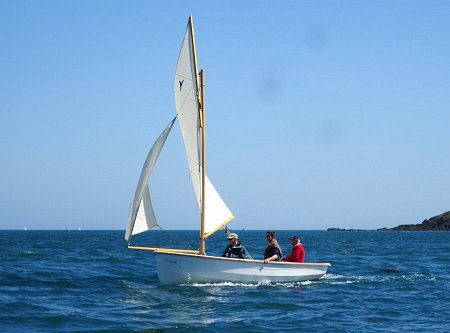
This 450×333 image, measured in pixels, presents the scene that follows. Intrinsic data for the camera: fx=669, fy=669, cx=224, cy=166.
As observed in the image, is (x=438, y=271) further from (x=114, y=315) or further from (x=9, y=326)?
(x=9, y=326)

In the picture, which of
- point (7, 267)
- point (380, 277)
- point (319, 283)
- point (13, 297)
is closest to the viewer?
point (13, 297)

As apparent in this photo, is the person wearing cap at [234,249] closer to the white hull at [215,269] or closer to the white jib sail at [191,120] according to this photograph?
the white hull at [215,269]

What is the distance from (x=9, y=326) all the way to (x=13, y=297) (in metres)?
5.10

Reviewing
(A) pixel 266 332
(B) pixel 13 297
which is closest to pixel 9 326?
(B) pixel 13 297

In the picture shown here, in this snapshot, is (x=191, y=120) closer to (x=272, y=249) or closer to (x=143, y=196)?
(x=143, y=196)

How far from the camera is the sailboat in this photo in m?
25.6

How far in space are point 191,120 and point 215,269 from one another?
19.8 feet

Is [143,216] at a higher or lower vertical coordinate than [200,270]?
higher

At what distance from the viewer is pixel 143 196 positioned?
25.9 meters

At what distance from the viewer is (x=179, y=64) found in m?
26.7

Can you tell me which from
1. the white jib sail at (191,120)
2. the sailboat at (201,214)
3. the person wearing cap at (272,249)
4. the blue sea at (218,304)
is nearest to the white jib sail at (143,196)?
the sailboat at (201,214)

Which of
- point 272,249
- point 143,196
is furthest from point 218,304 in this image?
point 143,196

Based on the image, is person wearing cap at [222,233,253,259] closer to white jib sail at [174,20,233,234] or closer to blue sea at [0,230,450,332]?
white jib sail at [174,20,233,234]

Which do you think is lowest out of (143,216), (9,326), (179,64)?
(9,326)
